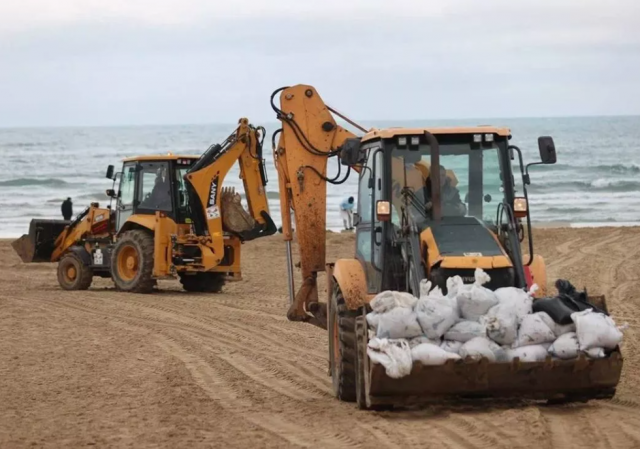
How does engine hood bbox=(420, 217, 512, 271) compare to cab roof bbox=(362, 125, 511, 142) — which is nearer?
engine hood bbox=(420, 217, 512, 271)

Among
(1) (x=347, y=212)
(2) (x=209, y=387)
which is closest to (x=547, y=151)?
(2) (x=209, y=387)

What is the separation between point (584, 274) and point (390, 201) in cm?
1301

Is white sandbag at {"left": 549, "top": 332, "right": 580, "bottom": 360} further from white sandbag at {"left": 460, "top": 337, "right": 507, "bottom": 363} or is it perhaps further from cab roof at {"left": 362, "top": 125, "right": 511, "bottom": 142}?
cab roof at {"left": 362, "top": 125, "right": 511, "bottom": 142}

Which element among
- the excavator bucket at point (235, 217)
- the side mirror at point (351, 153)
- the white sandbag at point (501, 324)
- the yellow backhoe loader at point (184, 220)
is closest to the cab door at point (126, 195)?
the yellow backhoe loader at point (184, 220)

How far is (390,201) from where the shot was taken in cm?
928

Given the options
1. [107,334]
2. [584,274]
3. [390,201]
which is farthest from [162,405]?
[584,274]

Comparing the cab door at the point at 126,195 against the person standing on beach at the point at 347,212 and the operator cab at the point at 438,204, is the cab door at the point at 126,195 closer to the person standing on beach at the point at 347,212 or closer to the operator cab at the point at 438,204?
the operator cab at the point at 438,204

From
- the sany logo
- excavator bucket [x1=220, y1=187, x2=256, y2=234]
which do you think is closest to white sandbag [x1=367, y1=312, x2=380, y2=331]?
the sany logo

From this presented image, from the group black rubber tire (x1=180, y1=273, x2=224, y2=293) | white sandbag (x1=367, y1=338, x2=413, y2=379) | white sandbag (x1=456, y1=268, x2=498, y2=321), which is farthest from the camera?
black rubber tire (x1=180, y1=273, x2=224, y2=293)

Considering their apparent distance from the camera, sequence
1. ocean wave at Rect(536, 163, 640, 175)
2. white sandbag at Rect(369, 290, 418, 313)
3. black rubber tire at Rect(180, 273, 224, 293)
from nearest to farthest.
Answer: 1. white sandbag at Rect(369, 290, 418, 313)
2. black rubber tire at Rect(180, 273, 224, 293)
3. ocean wave at Rect(536, 163, 640, 175)

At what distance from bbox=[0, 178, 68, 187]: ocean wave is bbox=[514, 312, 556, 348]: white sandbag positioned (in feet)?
167

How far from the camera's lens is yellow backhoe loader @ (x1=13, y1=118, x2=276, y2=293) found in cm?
1834

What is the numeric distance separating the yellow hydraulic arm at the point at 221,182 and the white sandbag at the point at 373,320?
975 centimetres

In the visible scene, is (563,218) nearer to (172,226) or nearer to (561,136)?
(172,226)
